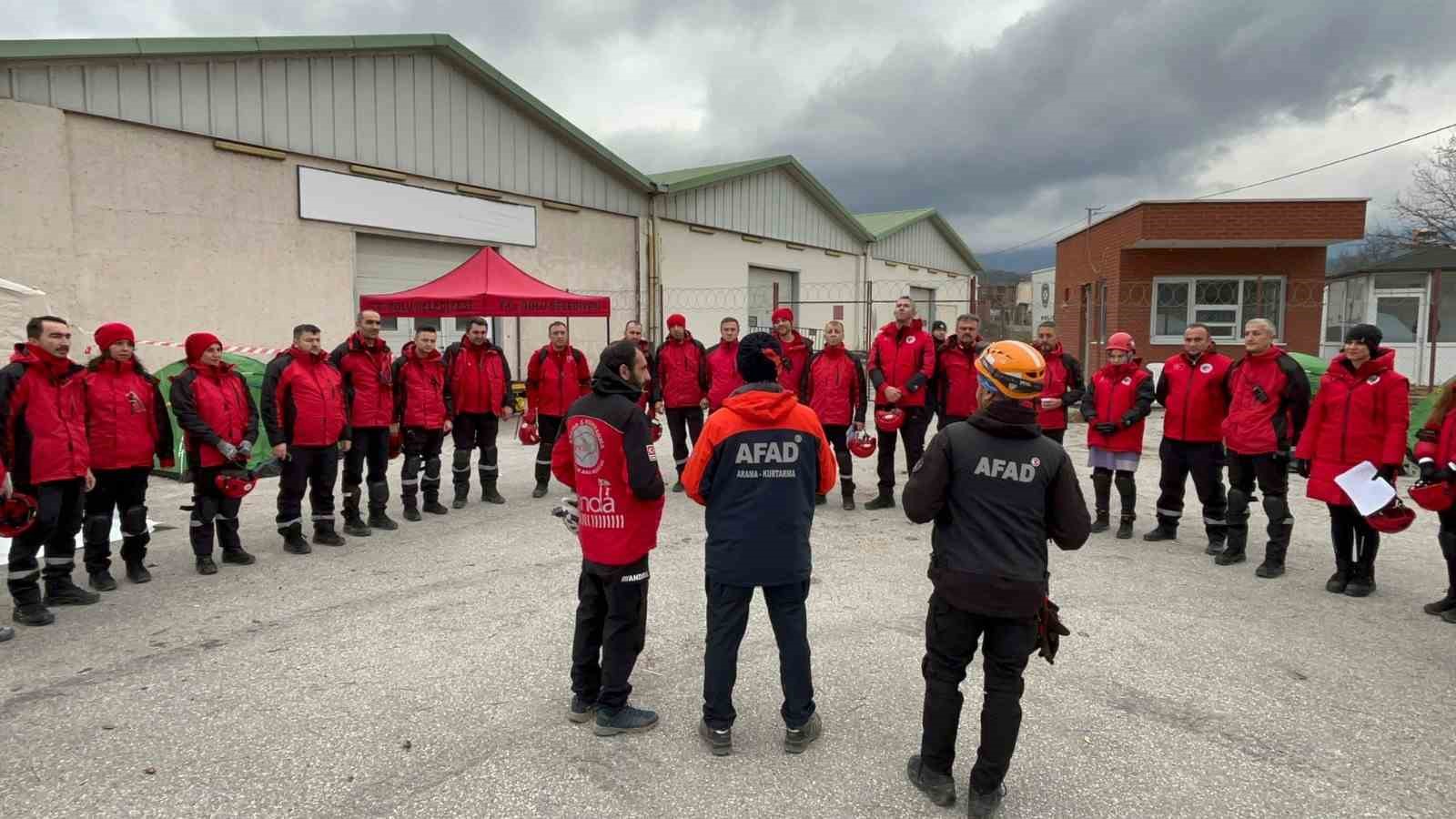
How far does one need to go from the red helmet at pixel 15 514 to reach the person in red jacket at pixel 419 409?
296 cm

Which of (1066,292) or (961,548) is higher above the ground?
(1066,292)

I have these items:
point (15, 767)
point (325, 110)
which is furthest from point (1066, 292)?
point (15, 767)

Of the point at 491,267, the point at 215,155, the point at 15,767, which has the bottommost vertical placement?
the point at 15,767

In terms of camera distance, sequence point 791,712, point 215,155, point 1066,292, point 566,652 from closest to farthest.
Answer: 1. point 791,712
2. point 566,652
3. point 215,155
4. point 1066,292

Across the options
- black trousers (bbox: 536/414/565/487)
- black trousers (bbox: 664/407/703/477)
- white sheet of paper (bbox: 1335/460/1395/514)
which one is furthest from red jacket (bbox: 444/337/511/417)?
white sheet of paper (bbox: 1335/460/1395/514)

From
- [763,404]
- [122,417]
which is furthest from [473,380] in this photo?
[763,404]

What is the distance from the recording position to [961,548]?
114 inches

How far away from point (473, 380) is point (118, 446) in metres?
3.17

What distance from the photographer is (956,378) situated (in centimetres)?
785

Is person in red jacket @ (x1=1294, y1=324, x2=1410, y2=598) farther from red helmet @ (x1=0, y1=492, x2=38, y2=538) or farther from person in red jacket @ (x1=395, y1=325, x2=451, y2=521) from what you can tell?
red helmet @ (x1=0, y1=492, x2=38, y2=538)

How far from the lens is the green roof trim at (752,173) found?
1953 cm

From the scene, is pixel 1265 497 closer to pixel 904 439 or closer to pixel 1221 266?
pixel 904 439

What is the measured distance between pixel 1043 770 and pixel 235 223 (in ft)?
40.6

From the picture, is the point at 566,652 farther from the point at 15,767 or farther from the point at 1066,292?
the point at 1066,292
